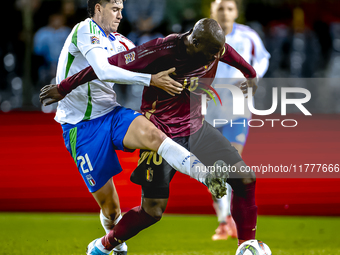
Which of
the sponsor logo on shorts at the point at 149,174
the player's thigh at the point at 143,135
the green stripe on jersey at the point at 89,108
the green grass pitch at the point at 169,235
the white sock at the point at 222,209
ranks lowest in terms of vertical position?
the green grass pitch at the point at 169,235

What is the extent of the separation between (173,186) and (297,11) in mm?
7144

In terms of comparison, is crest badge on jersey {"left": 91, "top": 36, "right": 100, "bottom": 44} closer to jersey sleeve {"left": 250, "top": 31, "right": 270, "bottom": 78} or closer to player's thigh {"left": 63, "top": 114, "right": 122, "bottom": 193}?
player's thigh {"left": 63, "top": 114, "right": 122, "bottom": 193}

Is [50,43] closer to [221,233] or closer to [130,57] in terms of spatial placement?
[221,233]

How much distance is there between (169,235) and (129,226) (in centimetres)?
146

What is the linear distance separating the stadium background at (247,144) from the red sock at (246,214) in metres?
2.60

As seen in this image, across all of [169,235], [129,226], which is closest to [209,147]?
[129,226]

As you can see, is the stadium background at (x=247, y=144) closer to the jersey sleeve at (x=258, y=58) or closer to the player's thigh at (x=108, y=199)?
the jersey sleeve at (x=258, y=58)

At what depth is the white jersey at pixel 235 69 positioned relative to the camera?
4598 mm

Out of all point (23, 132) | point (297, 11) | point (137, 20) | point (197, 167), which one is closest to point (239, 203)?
point (197, 167)

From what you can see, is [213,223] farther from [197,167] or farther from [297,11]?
[297,11]

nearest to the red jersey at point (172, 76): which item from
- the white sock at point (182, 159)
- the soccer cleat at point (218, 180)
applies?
the white sock at point (182, 159)

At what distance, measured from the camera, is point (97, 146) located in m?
3.34

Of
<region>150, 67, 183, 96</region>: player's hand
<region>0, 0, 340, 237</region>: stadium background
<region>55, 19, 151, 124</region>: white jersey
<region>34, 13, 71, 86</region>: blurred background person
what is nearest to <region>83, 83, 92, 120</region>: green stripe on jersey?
<region>55, 19, 151, 124</region>: white jersey

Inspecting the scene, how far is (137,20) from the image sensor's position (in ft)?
29.6
